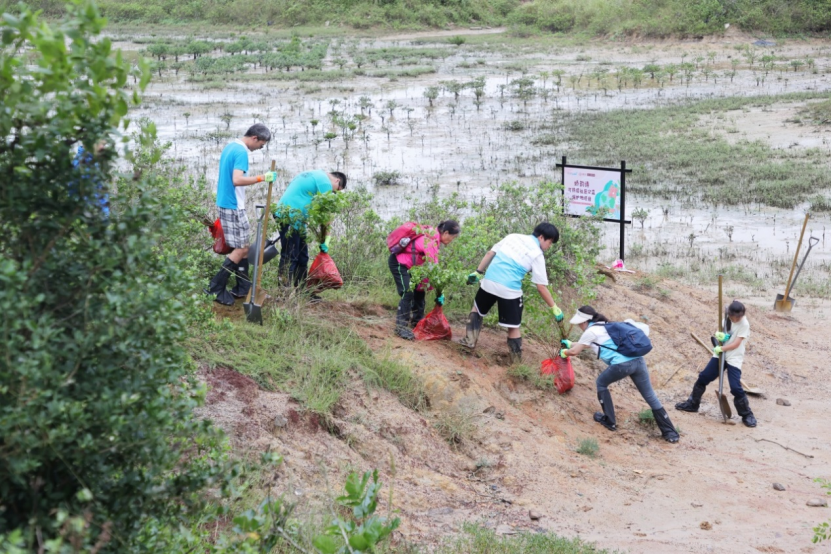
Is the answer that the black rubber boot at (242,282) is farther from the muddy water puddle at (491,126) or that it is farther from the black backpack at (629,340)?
the muddy water puddle at (491,126)

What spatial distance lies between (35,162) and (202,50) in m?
35.8

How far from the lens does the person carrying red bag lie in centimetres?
790

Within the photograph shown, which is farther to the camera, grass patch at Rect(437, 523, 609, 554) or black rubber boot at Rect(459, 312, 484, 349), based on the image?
black rubber boot at Rect(459, 312, 484, 349)

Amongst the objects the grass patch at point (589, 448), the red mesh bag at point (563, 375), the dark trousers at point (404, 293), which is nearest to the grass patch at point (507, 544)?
the grass patch at point (589, 448)

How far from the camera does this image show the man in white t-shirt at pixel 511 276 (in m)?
7.79

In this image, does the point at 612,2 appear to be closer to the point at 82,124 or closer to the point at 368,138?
the point at 368,138

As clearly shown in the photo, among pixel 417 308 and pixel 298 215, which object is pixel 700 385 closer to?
pixel 417 308

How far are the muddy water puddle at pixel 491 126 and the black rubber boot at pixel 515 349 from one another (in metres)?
5.79

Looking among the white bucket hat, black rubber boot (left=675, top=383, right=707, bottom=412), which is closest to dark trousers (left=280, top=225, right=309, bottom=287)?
the white bucket hat

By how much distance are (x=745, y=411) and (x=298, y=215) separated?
458 centimetres

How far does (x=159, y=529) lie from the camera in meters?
3.20

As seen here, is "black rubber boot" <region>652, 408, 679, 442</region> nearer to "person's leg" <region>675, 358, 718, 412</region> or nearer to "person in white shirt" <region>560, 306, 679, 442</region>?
"person in white shirt" <region>560, 306, 679, 442</region>

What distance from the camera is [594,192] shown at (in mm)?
11195

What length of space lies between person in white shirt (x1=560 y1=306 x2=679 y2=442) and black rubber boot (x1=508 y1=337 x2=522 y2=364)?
0.58m
